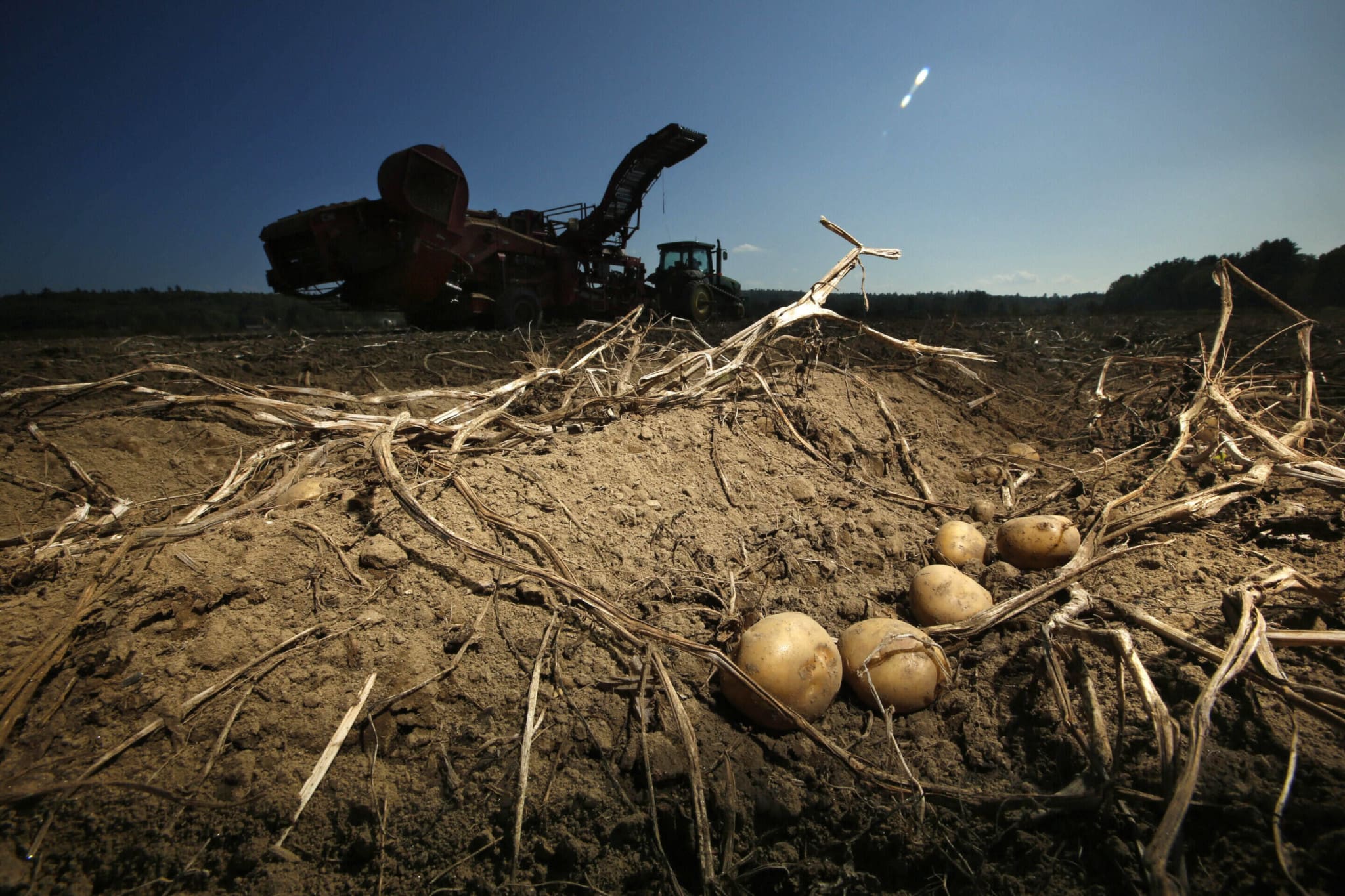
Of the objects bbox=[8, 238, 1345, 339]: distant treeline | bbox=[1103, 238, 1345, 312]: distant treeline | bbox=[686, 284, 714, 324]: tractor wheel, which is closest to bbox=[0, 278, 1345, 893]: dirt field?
bbox=[8, 238, 1345, 339]: distant treeline

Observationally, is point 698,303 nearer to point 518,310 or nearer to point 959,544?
point 518,310

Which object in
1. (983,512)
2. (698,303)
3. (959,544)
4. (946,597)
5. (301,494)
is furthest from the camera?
(698,303)

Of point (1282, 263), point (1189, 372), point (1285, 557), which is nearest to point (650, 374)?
point (1285, 557)

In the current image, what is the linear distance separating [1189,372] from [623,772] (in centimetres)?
453

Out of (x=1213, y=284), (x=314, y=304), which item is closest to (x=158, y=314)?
(x=314, y=304)

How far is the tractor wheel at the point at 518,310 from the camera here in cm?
1041

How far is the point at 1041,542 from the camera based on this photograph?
2197mm

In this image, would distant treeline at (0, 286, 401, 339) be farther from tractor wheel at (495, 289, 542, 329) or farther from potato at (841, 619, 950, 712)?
potato at (841, 619, 950, 712)

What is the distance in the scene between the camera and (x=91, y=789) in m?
1.22

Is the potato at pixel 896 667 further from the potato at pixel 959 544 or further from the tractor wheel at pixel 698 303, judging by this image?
the tractor wheel at pixel 698 303

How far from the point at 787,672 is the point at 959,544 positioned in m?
1.16

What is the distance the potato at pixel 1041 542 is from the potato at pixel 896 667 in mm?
823

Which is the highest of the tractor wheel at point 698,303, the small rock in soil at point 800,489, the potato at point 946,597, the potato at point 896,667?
the tractor wheel at point 698,303

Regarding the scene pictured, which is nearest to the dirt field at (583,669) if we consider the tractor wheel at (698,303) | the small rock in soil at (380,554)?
the small rock in soil at (380,554)
